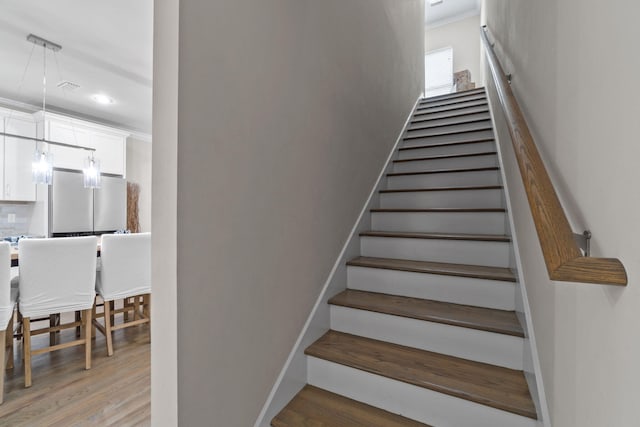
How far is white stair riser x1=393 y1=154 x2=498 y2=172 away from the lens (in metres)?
2.56

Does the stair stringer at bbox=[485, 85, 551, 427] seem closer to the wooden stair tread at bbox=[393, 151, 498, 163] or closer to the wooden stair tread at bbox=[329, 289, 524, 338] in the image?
the wooden stair tread at bbox=[329, 289, 524, 338]

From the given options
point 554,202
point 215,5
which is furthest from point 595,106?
point 215,5

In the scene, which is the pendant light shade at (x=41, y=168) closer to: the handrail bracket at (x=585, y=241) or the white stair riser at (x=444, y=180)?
the white stair riser at (x=444, y=180)

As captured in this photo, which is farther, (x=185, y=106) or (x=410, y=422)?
(x=410, y=422)

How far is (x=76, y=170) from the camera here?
444 cm

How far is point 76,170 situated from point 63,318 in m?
2.20

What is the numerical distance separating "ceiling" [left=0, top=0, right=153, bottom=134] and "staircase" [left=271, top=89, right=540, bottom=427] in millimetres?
2577

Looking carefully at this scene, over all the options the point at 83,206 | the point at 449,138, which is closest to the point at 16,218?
the point at 83,206

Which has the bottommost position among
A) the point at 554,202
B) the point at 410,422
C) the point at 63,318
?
the point at 63,318

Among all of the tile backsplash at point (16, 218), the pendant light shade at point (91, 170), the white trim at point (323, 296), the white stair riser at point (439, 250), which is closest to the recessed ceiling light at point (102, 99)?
the pendant light shade at point (91, 170)

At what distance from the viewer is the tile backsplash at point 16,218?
4.10 meters

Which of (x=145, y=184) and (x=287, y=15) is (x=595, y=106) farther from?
(x=145, y=184)

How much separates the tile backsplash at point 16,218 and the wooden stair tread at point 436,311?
4.88 metres

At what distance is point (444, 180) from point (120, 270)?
9.23 ft
